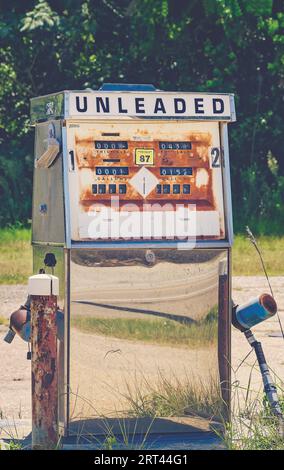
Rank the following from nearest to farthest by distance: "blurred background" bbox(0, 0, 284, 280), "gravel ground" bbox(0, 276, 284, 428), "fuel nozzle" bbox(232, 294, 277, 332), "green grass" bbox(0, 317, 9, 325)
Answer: "fuel nozzle" bbox(232, 294, 277, 332), "gravel ground" bbox(0, 276, 284, 428), "green grass" bbox(0, 317, 9, 325), "blurred background" bbox(0, 0, 284, 280)

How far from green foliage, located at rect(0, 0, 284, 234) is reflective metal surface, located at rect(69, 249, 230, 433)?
42.6ft

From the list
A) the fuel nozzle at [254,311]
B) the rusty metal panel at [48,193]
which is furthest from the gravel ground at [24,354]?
the rusty metal panel at [48,193]

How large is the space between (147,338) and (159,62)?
17.0m

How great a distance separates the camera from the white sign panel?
6.36 metres

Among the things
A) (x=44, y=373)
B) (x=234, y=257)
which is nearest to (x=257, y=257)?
(x=234, y=257)

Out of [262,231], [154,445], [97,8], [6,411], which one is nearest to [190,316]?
[154,445]

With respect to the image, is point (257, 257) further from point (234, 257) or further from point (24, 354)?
point (24, 354)

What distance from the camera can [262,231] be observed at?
734 inches

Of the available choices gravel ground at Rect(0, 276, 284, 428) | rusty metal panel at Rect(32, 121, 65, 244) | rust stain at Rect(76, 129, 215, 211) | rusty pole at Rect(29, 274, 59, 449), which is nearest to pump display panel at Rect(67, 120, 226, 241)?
rust stain at Rect(76, 129, 215, 211)

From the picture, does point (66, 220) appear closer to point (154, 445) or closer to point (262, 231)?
point (154, 445)

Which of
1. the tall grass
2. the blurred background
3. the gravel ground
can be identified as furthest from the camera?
the blurred background

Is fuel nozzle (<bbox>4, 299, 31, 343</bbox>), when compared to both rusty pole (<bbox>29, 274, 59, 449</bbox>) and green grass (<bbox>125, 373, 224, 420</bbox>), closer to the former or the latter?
green grass (<bbox>125, 373, 224, 420</bbox>)

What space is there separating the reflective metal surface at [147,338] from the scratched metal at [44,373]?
0.51 m

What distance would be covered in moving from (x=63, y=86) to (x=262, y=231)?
6.76 m
